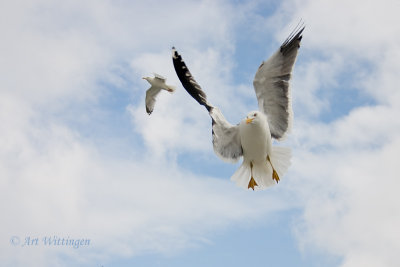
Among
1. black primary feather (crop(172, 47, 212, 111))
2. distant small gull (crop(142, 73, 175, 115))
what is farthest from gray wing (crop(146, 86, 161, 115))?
black primary feather (crop(172, 47, 212, 111))

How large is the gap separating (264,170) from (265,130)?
1070 millimetres

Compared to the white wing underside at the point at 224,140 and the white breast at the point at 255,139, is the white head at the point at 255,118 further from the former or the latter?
the white wing underside at the point at 224,140

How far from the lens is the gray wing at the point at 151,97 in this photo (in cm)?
1585

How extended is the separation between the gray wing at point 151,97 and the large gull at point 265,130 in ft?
21.4

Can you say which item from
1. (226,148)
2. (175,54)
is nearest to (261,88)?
(226,148)

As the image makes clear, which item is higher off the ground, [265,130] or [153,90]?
[153,90]

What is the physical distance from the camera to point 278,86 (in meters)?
8.98

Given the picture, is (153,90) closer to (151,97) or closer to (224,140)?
(151,97)

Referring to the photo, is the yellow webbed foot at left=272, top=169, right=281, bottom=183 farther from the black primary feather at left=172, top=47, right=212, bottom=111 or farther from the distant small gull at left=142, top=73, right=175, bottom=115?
the distant small gull at left=142, top=73, right=175, bottom=115

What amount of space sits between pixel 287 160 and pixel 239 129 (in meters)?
1.19

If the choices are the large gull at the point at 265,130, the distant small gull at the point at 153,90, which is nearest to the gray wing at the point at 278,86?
the large gull at the point at 265,130

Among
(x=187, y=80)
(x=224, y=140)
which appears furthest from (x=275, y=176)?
(x=187, y=80)

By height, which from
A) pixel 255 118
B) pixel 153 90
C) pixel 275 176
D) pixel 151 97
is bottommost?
pixel 275 176

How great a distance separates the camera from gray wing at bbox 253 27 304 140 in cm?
898
